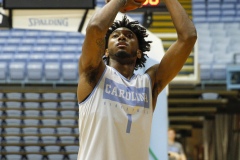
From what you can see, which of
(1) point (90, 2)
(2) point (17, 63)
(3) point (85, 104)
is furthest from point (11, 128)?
(3) point (85, 104)

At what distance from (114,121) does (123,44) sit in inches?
17.1

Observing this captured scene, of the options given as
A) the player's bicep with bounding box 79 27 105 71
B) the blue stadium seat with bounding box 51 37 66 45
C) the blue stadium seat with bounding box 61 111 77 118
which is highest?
the blue stadium seat with bounding box 51 37 66 45

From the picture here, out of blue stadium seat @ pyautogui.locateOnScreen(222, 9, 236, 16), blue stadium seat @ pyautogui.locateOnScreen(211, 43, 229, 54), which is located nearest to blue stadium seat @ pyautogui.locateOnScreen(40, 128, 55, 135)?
blue stadium seat @ pyautogui.locateOnScreen(211, 43, 229, 54)

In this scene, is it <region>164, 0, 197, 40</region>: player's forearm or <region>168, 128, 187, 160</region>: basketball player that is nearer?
<region>164, 0, 197, 40</region>: player's forearm

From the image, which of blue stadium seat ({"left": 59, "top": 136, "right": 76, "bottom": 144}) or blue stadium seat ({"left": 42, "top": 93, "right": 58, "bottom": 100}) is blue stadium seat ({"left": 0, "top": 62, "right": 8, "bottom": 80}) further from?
blue stadium seat ({"left": 59, "top": 136, "right": 76, "bottom": 144})

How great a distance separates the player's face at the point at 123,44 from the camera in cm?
357

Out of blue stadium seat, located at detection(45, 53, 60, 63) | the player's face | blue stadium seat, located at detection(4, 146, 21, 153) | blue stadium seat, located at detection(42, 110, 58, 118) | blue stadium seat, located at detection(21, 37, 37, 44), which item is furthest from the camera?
blue stadium seat, located at detection(21, 37, 37, 44)

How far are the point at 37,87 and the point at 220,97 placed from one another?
3.95 metres

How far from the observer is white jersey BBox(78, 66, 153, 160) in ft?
11.2

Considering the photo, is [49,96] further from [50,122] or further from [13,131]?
[13,131]

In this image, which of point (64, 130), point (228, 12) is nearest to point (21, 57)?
point (64, 130)

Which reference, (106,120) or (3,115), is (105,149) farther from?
(3,115)

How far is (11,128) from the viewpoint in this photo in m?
13.8

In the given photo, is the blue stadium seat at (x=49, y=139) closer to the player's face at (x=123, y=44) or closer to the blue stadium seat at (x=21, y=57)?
the blue stadium seat at (x=21, y=57)
